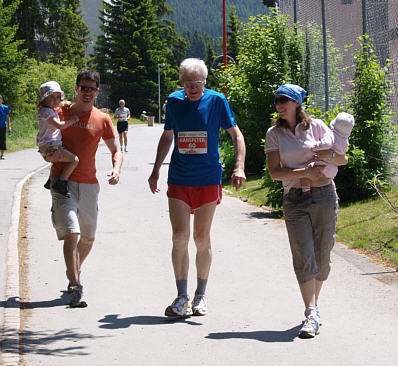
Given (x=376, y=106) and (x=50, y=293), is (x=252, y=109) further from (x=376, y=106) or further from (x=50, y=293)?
(x=50, y=293)

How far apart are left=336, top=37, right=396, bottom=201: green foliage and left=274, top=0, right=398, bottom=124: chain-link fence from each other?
0.18 m

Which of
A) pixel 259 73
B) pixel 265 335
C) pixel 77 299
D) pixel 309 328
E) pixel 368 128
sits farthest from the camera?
pixel 259 73

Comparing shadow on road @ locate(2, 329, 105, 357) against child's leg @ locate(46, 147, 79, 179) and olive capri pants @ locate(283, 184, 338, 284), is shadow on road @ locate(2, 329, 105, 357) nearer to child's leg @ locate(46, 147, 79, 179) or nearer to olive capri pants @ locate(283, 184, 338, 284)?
child's leg @ locate(46, 147, 79, 179)

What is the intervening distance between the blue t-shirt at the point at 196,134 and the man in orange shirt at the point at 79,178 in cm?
75

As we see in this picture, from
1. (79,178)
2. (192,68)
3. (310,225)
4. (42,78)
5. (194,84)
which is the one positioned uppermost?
(42,78)

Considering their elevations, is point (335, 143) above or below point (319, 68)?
below

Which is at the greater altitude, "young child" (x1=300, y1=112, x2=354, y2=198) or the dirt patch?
"young child" (x1=300, y1=112, x2=354, y2=198)

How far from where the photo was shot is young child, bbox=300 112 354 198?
554cm

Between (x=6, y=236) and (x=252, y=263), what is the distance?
348 centimetres

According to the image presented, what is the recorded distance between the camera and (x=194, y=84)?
19.6ft

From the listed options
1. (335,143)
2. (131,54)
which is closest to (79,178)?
(335,143)

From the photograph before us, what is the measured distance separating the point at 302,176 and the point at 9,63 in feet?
105

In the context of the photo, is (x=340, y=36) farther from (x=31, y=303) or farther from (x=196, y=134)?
(x=31, y=303)

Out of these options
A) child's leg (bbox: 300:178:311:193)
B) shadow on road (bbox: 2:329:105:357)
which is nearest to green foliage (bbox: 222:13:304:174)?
child's leg (bbox: 300:178:311:193)
